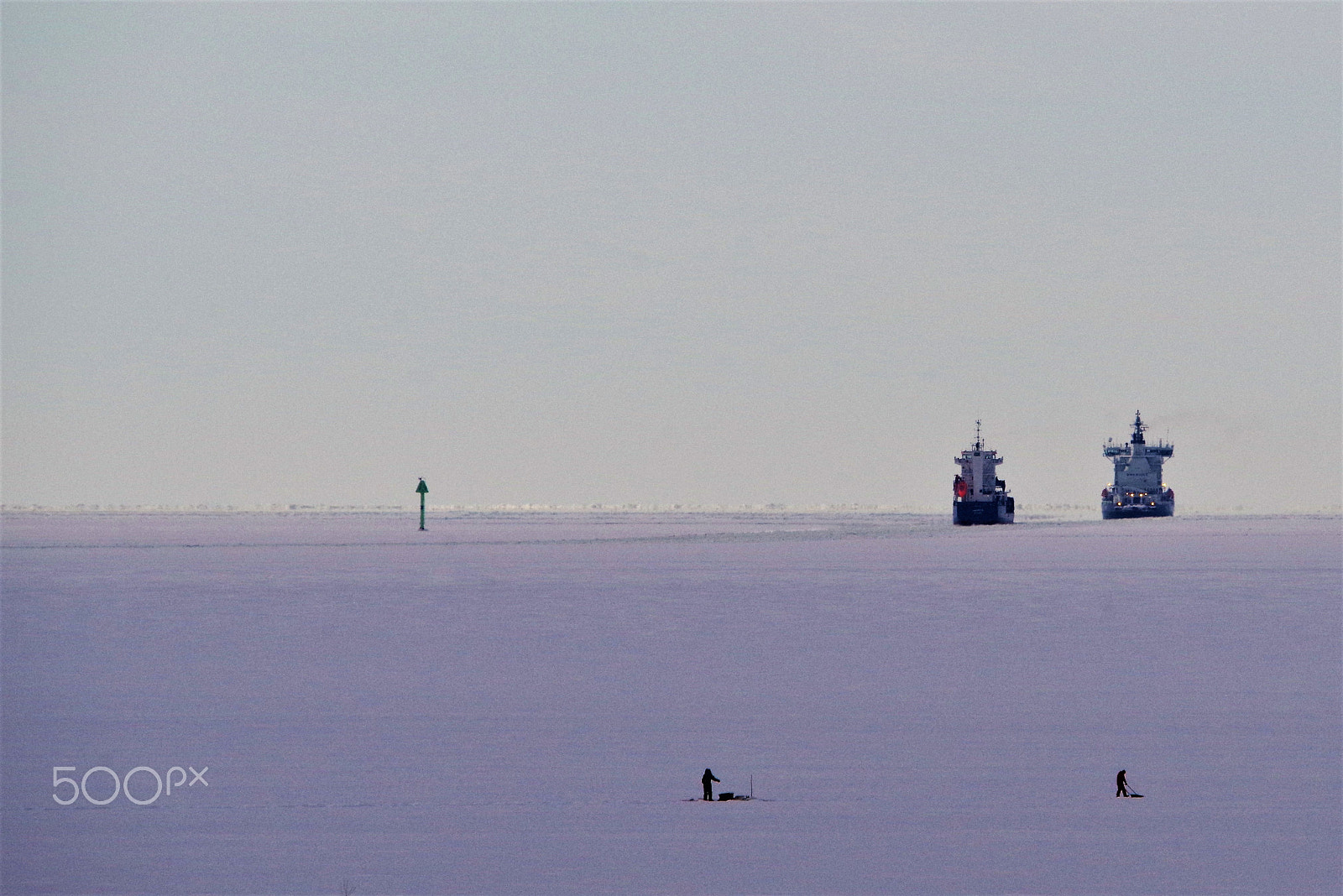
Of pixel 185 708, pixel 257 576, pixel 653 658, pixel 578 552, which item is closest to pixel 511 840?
pixel 185 708

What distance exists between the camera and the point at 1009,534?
107 meters

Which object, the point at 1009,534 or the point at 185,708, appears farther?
the point at 1009,534

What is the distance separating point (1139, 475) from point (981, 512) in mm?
46211

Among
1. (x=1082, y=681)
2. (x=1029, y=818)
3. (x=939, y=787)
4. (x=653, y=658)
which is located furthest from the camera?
(x=653, y=658)

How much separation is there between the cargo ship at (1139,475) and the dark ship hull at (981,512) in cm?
3570

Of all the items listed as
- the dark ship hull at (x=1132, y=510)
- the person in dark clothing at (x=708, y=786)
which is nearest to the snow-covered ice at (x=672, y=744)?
the person in dark clothing at (x=708, y=786)

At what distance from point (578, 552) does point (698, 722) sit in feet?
176

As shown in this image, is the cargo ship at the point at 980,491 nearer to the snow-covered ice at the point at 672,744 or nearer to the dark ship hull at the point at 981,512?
the dark ship hull at the point at 981,512

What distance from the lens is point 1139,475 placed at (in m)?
181

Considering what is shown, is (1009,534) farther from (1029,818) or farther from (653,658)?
(1029,818)

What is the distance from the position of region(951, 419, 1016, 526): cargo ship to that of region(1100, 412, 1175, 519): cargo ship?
115 ft

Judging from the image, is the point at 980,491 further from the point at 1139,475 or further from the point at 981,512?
the point at 1139,475

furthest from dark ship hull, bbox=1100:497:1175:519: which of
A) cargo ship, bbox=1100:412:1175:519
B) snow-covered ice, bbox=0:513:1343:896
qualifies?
snow-covered ice, bbox=0:513:1343:896

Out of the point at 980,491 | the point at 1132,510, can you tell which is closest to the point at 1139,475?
the point at 1132,510
